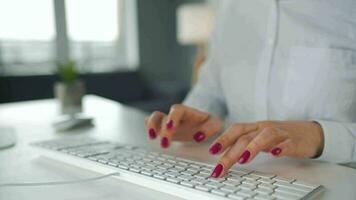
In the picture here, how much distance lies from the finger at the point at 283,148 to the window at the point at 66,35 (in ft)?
10.1

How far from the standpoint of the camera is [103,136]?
0.81m

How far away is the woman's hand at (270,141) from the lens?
47cm

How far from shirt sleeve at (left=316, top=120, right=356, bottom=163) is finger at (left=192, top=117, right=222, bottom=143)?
0.68 feet

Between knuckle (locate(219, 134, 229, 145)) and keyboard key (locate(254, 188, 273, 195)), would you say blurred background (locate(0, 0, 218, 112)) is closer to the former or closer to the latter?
knuckle (locate(219, 134, 229, 145))

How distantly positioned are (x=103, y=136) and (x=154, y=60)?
3.36 meters

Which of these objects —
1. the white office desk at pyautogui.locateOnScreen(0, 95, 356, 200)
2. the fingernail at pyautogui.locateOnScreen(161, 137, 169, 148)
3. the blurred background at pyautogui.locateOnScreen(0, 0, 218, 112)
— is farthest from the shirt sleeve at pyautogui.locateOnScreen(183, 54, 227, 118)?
the blurred background at pyautogui.locateOnScreen(0, 0, 218, 112)

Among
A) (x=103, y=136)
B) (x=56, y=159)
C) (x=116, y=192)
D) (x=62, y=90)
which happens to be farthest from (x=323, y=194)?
(x=62, y=90)

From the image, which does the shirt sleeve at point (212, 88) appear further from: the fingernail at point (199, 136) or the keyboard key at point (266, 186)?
the keyboard key at point (266, 186)

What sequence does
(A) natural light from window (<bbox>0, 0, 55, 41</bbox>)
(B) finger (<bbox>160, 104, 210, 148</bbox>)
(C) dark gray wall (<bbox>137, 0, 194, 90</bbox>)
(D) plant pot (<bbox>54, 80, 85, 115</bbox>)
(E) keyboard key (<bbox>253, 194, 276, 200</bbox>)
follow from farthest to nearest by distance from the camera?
(C) dark gray wall (<bbox>137, 0, 194, 90</bbox>)
(A) natural light from window (<bbox>0, 0, 55, 41</bbox>)
(D) plant pot (<bbox>54, 80, 85, 115</bbox>)
(B) finger (<bbox>160, 104, 210, 148</bbox>)
(E) keyboard key (<bbox>253, 194, 276, 200</bbox>)

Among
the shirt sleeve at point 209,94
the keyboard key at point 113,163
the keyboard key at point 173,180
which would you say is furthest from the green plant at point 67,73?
the keyboard key at point 173,180

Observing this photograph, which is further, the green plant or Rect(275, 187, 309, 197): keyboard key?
the green plant

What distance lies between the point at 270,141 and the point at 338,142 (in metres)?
0.13

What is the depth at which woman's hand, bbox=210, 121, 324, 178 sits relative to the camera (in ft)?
1.54

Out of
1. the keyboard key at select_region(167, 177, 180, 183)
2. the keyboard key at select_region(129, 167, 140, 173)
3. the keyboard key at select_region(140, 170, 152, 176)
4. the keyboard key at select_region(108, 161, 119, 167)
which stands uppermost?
the keyboard key at select_region(167, 177, 180, 183)
